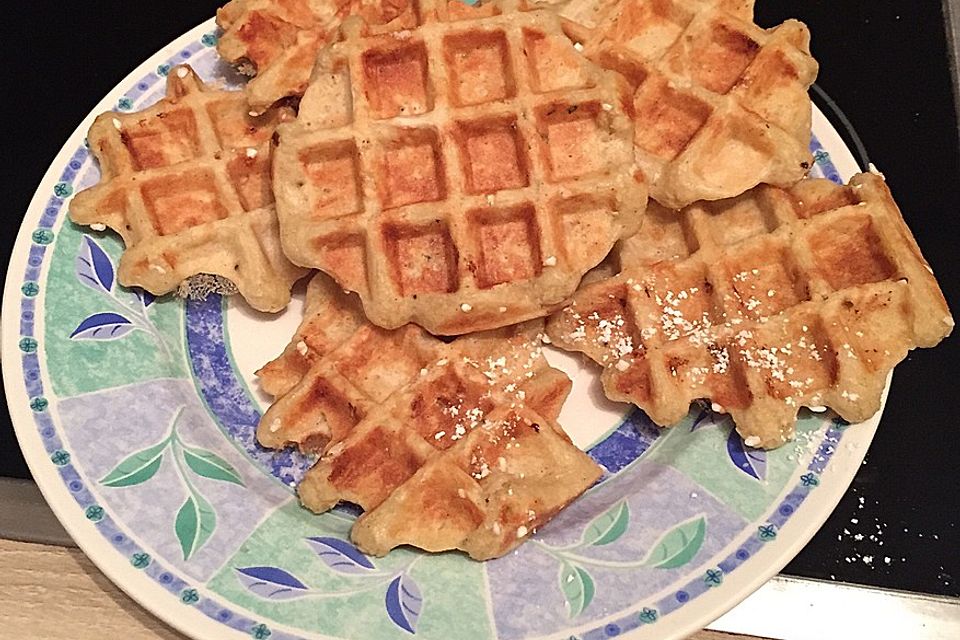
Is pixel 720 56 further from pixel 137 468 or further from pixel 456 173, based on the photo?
pixel 137 468

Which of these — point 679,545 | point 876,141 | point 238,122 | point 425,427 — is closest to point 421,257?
point 425,427

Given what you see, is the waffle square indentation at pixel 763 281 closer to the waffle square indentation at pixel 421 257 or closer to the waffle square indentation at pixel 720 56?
the waffle square indentation at pixel 720 56

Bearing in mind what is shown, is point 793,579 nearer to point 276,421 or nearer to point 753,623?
point 753,623

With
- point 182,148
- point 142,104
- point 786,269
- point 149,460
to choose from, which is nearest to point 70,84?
point 142,104

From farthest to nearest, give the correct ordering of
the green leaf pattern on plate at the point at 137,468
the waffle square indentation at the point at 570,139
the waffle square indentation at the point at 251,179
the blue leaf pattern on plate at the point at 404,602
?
1. the waffle square indentation at the point at 251,179
2. the waffle square indentation at the point at 570,139
3. the green leaf pattern on plate at the point at 137,468
4. the blue leaf pattern on plate at the point at 404,602

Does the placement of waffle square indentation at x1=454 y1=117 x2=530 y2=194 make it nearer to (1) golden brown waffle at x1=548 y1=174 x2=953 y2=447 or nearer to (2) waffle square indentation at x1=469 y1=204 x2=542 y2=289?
(2) waffle square indentation at x1=469 y1=204 x2=542 y2=289

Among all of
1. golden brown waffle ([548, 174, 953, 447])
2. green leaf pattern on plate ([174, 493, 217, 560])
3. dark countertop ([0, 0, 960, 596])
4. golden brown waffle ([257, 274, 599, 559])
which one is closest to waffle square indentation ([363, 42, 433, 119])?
golden brown waffle ([257, 274, 599, 559])

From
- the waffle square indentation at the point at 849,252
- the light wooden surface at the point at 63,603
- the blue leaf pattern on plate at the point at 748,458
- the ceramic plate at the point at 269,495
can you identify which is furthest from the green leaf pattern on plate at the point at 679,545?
the waffle square indentation at the point at 849,252
